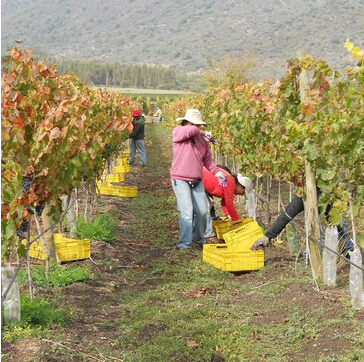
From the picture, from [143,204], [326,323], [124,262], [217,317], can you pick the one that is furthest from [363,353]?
[143,204]

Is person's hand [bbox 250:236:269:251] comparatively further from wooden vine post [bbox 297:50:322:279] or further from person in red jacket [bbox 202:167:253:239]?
person in red jacket [bbox 202:167:253:239]

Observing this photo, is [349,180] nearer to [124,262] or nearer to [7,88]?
[7,88]

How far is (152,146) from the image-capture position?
28812 millimetres

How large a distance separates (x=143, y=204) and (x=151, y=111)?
1994 inches

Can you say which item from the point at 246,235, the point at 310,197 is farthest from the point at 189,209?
the point at 310,197

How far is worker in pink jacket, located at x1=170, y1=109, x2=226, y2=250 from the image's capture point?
7.66 meters

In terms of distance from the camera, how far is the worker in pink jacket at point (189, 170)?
25.1 ft

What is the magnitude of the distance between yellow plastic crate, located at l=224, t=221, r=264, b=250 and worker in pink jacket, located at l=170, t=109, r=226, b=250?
76 centimetres

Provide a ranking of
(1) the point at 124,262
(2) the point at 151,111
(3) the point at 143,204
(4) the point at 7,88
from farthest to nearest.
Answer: (2) the point at 151,111
(3) the point at 143,204
(1) the point at 124,262
(4) the point at 7,88

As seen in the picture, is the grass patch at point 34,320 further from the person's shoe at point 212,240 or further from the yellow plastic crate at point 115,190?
the yellow plastic crate at point 115,190

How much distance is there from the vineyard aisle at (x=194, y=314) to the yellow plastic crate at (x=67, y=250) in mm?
169

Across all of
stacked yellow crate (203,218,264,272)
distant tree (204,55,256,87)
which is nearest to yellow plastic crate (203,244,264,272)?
stacked yellow crate (203,218,264,272)

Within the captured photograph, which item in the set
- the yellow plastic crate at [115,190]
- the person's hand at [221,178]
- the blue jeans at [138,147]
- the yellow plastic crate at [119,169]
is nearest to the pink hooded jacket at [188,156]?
the person's hand at [221,178]

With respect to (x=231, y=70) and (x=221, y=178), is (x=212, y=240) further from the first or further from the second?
(x=231, y=70)
